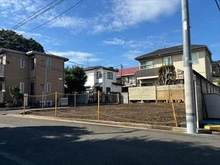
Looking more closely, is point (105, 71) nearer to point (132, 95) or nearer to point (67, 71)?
point (67, 71)

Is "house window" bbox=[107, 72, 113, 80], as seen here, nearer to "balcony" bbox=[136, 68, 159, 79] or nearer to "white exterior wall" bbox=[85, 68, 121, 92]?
"white exterior wall" bbox=[85, 68, 121, 92]

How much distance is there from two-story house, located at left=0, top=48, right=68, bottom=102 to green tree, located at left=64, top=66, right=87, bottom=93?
306 cm

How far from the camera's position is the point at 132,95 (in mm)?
27031

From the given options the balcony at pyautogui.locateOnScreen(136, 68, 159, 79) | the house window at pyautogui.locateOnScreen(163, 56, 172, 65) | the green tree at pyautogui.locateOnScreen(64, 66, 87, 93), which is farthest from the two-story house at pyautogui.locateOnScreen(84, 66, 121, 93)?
the house window at pyautogui.locateOnScreen(163, 56, 172, 65)

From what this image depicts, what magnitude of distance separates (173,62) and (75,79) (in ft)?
50.1

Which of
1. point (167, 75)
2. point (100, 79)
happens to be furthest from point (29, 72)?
point (167, 75)

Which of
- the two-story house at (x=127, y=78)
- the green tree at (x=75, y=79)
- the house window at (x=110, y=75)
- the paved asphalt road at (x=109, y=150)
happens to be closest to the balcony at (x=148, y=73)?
the green tree at (x=75, y=79)

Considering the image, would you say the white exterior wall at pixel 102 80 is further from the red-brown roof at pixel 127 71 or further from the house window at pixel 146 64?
the house window at pixel 146 64

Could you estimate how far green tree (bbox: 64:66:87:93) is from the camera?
32719 millimetres

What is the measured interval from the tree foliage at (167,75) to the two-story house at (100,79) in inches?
598

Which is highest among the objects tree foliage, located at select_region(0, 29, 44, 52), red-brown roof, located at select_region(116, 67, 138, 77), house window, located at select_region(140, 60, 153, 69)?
tree foliage, located at select_region(0, 29, 44, 52)

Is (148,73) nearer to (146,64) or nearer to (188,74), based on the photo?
(146,64)

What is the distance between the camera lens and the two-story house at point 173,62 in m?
26.6

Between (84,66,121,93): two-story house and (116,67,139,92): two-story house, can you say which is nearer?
(84,66,121,93): two-story house
